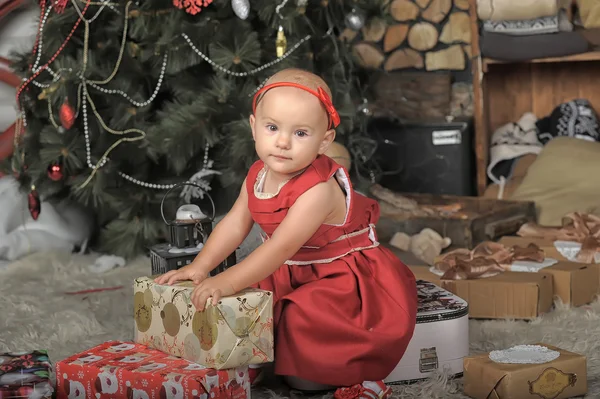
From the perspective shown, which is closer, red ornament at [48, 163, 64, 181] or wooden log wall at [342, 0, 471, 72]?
red ornament at [48, 163, 64, 181]

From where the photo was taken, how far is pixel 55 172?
8.68 feet

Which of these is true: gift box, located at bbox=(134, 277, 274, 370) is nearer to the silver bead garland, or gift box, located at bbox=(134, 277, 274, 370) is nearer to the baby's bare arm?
the baby's bare arm

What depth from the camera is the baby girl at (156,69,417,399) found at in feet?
4.92

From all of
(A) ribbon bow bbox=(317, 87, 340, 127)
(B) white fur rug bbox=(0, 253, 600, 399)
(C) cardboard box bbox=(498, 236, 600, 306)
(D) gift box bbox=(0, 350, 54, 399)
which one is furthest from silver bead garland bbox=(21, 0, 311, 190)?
(D) gift box bbox=(0, 350, 54, 399)

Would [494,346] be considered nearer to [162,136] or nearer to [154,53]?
[162,136]

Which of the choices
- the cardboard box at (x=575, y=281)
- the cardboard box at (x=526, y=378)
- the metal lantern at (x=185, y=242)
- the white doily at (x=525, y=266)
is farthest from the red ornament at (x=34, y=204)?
the cardboard box at (x=526, y=378)

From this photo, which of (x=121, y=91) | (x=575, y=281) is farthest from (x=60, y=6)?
(x=575, y=281)

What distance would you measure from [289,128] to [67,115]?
1.24 meters

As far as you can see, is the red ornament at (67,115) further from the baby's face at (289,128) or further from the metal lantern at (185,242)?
the baby's face at (289,128)

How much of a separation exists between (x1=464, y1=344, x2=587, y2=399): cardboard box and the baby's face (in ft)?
1.48

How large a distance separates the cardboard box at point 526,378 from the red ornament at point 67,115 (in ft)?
4.68

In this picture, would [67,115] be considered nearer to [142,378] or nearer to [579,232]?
[142,378]

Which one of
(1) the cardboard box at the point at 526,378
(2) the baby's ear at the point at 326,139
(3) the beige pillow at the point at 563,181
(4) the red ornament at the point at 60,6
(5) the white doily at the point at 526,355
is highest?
(4) the red ornament at the point at 60,6

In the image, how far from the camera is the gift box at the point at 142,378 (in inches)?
55.2
